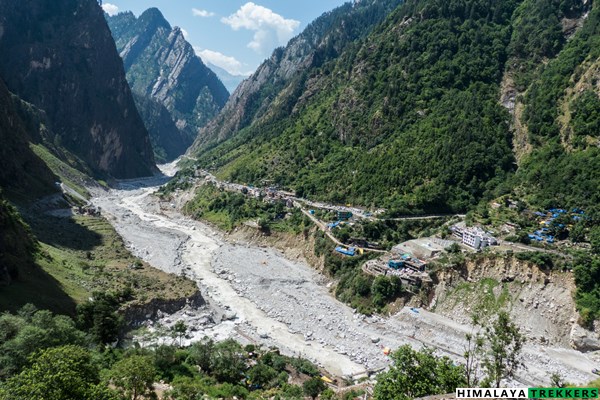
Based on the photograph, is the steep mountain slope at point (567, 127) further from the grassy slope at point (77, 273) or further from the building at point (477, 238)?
the grassy slope at point (77, 273)

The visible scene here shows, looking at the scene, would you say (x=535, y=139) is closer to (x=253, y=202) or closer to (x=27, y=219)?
(x=253, y=202)

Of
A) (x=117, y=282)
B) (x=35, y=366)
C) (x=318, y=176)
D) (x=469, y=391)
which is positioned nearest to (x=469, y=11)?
(x=318, y=176)

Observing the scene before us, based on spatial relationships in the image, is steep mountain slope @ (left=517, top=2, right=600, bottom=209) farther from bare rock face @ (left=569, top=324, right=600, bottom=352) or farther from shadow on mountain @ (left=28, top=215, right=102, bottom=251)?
shadow on mountain @ (left=28, top=215, right=102, bottom=251)

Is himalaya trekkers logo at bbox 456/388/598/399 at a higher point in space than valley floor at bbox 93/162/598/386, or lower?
higher

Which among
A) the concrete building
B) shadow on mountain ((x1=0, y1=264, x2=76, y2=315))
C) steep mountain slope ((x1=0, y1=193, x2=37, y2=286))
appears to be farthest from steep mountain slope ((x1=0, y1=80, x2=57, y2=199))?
the concrete building

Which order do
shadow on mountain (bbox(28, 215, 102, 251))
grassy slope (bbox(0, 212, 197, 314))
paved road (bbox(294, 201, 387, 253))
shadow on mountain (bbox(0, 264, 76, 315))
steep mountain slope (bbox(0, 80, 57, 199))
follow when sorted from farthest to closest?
steep mountain slope (bbox(0, 80, 57, 199)) < paved road (bbox(294, 201, 387, 253)) < shadow on mountain (bbox(28, 215, 102, 251)) < grassy slope (bbox(0, 212, 197, 314)) < shadow on mountain (bbox(0, 264, 76, 315))

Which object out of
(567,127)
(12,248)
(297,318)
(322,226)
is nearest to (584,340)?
(297,318)

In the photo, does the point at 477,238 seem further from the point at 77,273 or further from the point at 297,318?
the point at 77,273
